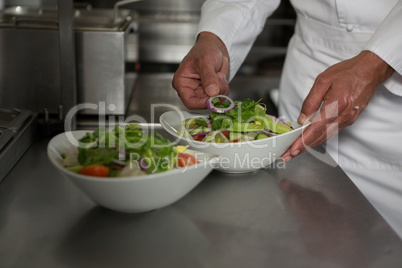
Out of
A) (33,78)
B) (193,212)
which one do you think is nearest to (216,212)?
(193,212)

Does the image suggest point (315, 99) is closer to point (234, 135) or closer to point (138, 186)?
point (234, 135)

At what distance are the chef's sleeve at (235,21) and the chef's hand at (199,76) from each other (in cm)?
12

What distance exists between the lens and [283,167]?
969 millimetres

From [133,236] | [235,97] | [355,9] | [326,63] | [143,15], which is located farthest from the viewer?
[143,15]

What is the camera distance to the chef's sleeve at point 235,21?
50.5 inches

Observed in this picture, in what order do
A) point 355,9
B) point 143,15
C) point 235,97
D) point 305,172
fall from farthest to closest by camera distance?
point 143,15 → point 235,97 → point 355,9 → point 305,172

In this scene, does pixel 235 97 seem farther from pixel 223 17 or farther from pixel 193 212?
pixel 193 212

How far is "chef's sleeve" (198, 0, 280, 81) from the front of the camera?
128 cm

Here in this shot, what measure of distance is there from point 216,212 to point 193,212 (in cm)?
4

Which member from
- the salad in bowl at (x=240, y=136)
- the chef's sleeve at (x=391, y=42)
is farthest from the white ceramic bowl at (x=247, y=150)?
the chef's sleeve at (x=391, y=42)

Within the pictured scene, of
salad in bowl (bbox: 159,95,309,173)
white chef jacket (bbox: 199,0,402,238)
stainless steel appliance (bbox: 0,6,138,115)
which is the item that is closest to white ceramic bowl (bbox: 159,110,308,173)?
salad in bowl (bbox: 159,95,309,173)

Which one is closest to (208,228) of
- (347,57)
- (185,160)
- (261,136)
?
(185,160)

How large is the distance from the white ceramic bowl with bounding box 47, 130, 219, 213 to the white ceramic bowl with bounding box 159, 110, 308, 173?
0.08 metres

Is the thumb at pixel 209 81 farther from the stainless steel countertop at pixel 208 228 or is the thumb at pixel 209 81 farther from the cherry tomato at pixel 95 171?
the cherry tomato at pixel 95 171
